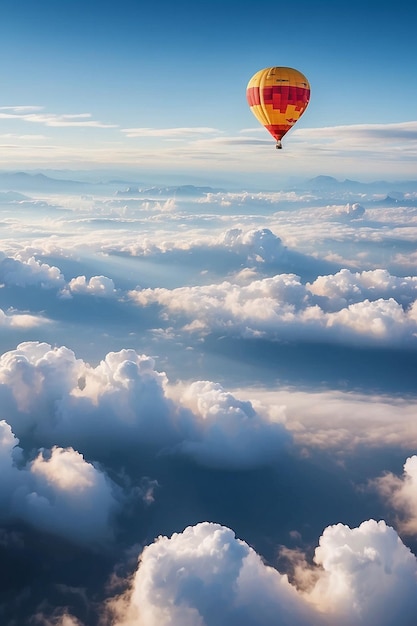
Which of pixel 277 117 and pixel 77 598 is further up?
pixel 277 117

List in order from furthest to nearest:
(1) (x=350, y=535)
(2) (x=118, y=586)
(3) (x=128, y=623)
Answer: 1. (2) (x=118, y=586)
2. (3) (x=128, y=623)
3. (1) (x=350, y=535)

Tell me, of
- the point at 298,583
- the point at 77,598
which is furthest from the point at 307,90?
the point at 77,598

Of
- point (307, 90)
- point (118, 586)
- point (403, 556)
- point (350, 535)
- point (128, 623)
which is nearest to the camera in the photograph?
point (307, 90)

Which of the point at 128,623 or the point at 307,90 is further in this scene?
the point at 128,623

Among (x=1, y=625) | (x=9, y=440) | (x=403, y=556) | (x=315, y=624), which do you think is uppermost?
(x=9, y=440)

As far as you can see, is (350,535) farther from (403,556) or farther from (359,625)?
(359,625)

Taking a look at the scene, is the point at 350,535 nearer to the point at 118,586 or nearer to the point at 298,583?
the point at 298,583
